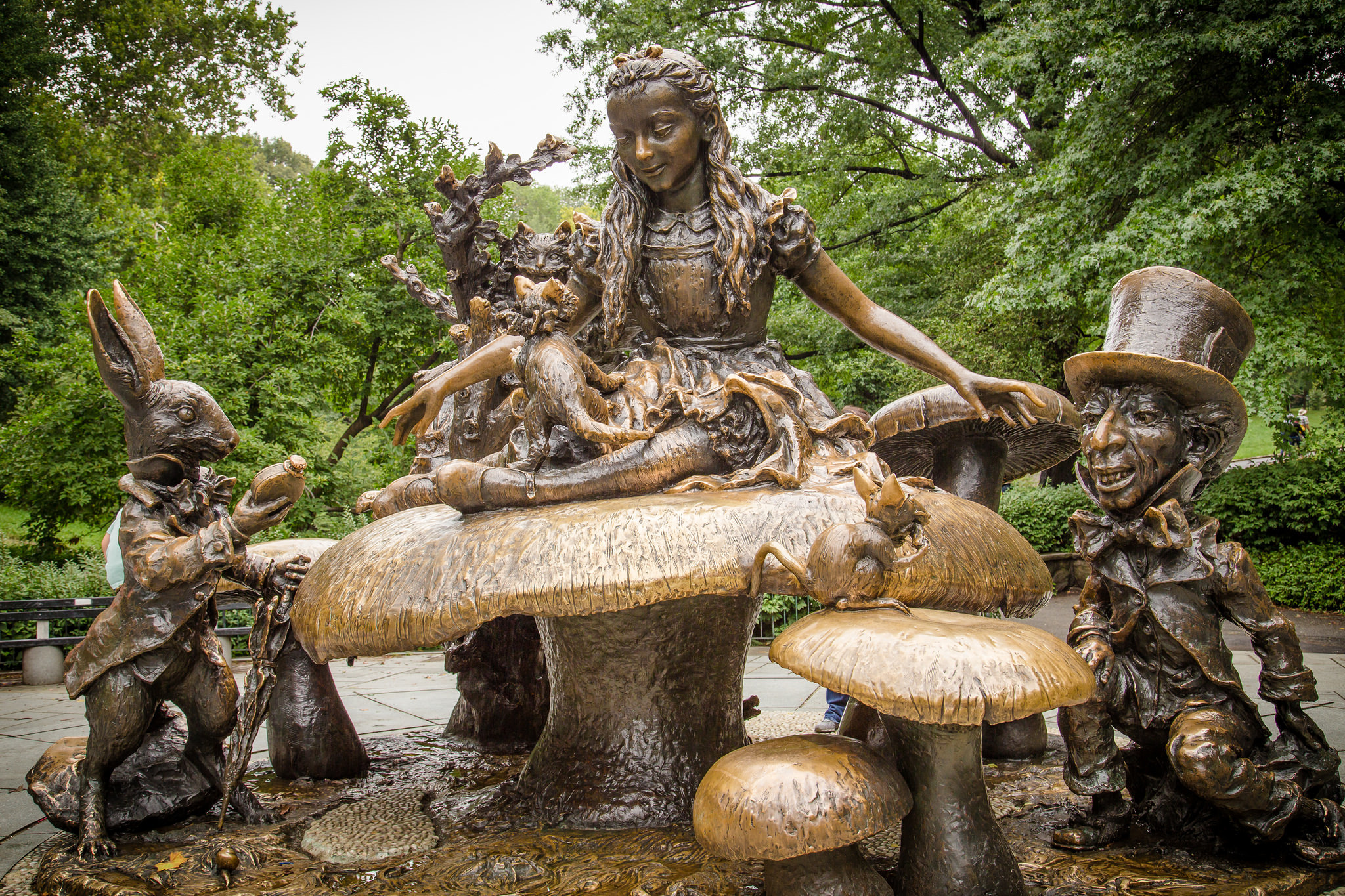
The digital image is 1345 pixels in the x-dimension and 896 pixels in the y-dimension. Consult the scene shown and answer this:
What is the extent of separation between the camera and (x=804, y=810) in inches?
80.3

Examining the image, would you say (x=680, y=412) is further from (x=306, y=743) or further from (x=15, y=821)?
(x=15, y=821)

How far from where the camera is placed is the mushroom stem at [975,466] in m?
3.91

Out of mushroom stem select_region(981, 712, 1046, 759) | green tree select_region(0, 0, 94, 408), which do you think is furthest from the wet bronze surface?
green tree select_region(0, 0, 94, 408)

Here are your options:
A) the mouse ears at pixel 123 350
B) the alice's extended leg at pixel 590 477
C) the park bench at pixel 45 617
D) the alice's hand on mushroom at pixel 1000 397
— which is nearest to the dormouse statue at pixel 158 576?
the mouse ears at pixel 123 350

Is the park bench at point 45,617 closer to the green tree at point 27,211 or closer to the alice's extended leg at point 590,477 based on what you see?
the alice's extended leg at point 590,477

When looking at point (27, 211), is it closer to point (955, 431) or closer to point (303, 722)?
point (303, 722)

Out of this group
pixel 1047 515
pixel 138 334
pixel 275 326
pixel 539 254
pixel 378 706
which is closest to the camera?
pixel 138 334

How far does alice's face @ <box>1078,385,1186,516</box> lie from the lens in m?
2.84

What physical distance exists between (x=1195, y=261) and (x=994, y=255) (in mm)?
4769

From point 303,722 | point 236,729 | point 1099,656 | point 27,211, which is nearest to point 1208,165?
point 1099,656

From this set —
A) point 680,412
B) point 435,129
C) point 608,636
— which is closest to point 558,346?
point 680,412

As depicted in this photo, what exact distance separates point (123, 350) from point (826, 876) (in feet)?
9.65

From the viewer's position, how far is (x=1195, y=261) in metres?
8.92

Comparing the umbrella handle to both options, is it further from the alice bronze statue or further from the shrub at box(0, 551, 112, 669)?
the shrub at box(0, 551, 112, 669)
